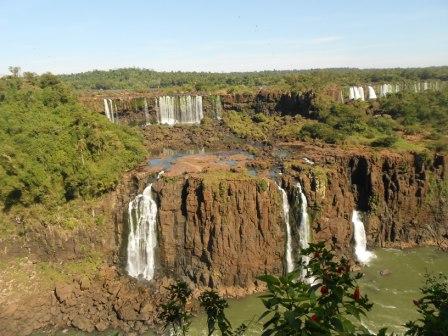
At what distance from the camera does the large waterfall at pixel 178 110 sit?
172 feet

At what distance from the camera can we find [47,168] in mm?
27547

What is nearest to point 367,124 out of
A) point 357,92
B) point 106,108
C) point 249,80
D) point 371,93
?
point 357,92

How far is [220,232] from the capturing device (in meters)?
25.0

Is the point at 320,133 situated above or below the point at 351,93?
below

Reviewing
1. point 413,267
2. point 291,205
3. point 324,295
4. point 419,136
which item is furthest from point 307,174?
point 324,295

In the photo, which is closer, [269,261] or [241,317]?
[241,317]

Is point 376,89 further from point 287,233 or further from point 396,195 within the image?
point 287,233

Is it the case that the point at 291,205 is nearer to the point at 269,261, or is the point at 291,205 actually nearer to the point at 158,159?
the point at 269,261

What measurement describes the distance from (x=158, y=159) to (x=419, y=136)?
24075mm

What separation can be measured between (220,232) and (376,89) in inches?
2142

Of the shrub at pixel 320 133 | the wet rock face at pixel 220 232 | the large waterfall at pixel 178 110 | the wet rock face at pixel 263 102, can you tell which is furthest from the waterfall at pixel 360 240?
the large waterfall at pixel 178 110

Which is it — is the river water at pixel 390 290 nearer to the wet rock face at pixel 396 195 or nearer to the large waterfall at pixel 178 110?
the wet rock face at pixel 396 195

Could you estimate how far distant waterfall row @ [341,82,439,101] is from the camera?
A: 2522 inches

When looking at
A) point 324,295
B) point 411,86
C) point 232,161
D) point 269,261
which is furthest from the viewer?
point 411,86
